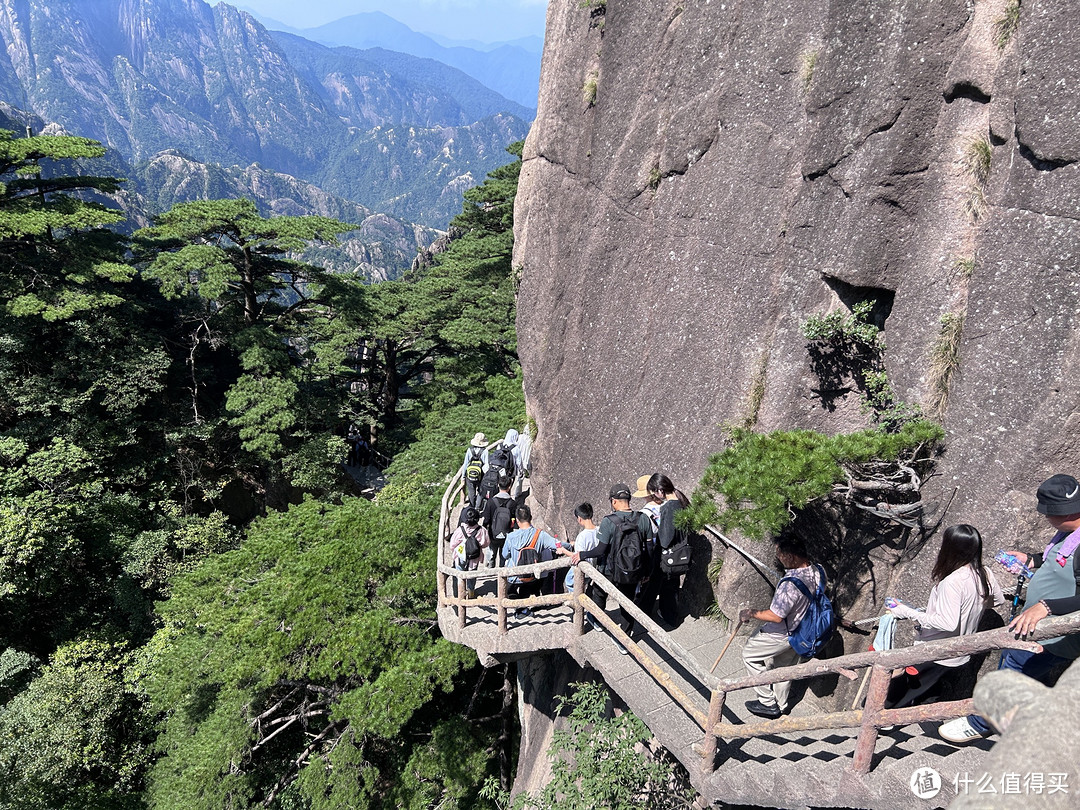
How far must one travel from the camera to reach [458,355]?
26766 mm

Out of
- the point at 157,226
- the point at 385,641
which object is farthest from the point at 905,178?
the point at 157,226

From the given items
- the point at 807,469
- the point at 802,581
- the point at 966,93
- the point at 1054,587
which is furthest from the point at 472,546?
the point at 966,93

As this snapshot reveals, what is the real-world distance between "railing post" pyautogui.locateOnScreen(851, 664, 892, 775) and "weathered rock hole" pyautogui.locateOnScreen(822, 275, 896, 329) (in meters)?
3.89

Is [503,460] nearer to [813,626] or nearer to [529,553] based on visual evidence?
[529,553]

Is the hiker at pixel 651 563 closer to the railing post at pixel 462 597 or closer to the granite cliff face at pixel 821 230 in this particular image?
the granite cliff face at pixel 821 230

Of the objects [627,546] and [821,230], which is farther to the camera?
[627,546]

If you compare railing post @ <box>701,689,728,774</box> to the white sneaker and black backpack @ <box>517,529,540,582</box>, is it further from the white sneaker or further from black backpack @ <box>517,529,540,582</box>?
black backpack @ <box>517,529,540,582</box>

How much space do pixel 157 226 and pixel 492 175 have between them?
14331 millimetres

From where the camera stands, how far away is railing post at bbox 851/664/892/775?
416 cm

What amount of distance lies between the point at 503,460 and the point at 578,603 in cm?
495

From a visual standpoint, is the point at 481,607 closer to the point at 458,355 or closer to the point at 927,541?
the point at 927,541

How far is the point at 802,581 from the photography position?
5.40 metres

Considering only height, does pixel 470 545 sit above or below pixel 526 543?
below

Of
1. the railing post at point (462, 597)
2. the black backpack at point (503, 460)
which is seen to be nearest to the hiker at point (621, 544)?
the railing post at point (462, 597)
